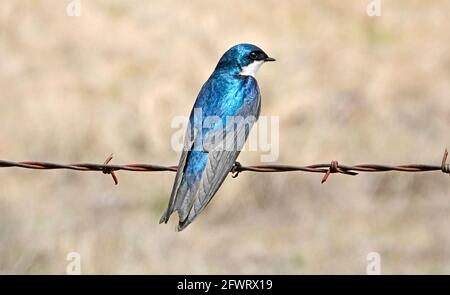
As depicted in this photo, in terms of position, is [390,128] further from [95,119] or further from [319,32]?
[95,119]

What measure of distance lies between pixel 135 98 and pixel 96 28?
1.28 metres

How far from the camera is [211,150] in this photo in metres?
7.09

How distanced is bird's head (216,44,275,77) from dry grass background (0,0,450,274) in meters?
2.46

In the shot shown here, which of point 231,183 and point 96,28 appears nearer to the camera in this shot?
point 231,183

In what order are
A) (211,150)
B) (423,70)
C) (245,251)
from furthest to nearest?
1. (423,70)
2. (245,251)
3. (211,150)

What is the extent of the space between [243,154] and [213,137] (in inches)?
153

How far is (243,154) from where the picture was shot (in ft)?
36.1

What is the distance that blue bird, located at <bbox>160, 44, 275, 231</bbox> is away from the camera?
690cm
